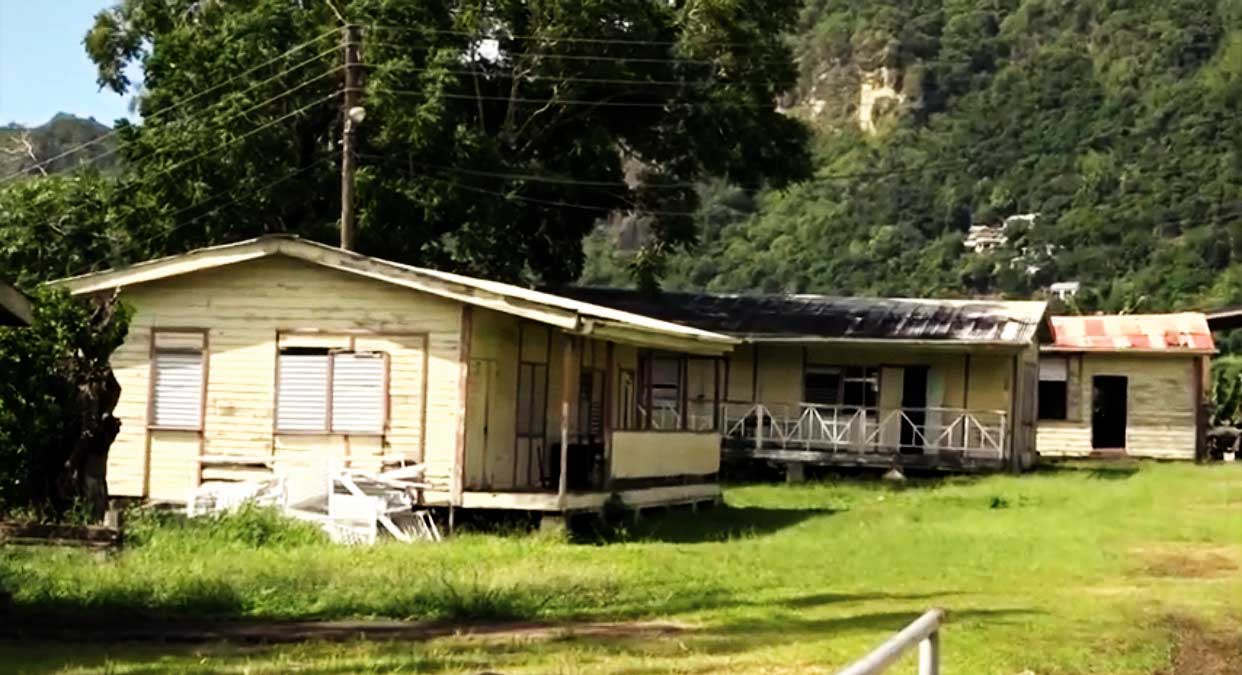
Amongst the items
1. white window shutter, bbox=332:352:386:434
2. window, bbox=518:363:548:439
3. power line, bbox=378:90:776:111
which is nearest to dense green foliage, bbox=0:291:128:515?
white window shutter, bbox=332:352:386:434

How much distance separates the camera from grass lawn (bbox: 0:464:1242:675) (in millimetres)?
11914

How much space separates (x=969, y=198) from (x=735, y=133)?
196ft

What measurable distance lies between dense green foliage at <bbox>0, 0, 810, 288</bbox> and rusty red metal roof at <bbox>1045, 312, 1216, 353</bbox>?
7419 millimetres

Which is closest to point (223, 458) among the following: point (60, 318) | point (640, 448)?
point (60, 318)

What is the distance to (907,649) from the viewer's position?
599 centimetres

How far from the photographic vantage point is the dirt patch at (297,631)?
500 inches

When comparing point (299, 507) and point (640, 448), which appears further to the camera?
point (640, 448)

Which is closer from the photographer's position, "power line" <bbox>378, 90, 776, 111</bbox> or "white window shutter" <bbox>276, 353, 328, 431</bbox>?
"white window shutter" <bbox>276, 353, 328, 431</bbox>

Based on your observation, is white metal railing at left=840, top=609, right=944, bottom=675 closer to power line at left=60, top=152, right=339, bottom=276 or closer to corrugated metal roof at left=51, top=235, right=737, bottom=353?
corrugated metal roof at left=51, top=235, right=737, bottom=353

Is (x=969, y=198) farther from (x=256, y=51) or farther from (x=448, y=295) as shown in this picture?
(x=448, y=295)

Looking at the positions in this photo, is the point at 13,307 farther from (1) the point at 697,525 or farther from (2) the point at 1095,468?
(2) the point at 1095,468

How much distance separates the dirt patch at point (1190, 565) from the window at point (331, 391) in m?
9.05

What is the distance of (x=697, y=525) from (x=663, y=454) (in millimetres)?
1569

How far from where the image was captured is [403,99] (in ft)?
112
